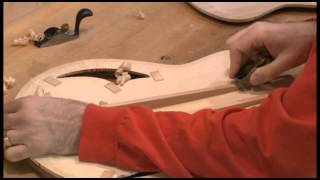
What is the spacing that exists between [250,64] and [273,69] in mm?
58

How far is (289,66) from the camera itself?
75 cm

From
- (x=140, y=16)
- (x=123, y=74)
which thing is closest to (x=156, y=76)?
(x=123, y=74)

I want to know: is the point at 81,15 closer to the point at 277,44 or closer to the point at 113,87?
the point at 113,87

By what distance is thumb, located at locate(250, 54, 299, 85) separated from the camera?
74 cm

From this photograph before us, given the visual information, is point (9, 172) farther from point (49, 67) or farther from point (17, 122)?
point (49, 67)

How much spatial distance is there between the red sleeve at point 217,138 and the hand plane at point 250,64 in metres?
0.17

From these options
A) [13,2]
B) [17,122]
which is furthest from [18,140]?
[13,2]

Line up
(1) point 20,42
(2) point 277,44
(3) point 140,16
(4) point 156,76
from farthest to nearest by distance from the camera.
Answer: (3) point 140,16, (1) point 20,42, (4) point 156,76, (2) point 277,44

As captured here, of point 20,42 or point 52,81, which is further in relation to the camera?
point 20,42

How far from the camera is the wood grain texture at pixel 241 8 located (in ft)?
3.52

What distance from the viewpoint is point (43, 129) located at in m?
0.65

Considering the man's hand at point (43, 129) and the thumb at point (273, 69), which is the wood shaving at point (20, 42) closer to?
the man's hand at point (43, 129)

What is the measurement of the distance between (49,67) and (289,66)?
45 centimetres

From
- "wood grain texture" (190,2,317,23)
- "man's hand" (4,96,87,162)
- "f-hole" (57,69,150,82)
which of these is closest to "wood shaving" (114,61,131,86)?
"f-hole" (57,69,150,82)
